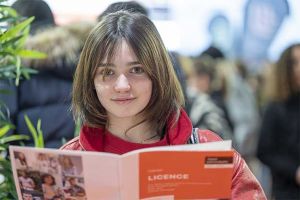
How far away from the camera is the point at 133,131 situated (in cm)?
164

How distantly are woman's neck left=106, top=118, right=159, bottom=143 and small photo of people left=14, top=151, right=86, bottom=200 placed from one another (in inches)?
9.6

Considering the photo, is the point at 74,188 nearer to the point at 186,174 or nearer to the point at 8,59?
the point at 186,174

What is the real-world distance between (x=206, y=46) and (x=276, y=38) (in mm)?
584

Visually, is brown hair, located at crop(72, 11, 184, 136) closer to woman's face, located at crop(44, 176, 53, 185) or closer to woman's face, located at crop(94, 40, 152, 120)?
woman's face, located at crop(94, 40, 152, 120)

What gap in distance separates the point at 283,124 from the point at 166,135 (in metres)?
1.90

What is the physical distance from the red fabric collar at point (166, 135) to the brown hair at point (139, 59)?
0.02 metres

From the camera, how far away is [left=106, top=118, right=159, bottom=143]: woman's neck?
1.64 meters

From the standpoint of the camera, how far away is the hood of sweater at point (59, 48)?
8.48 ft

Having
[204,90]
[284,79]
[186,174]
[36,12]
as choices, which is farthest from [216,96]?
[186,174]

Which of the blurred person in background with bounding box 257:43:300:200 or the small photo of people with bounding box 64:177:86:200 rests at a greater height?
the small photo of people with bounding box 64:177:86:200

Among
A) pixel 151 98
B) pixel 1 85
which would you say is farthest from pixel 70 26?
pixel 151 98

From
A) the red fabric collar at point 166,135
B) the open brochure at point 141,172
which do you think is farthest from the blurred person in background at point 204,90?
the open brochure at point 141,172

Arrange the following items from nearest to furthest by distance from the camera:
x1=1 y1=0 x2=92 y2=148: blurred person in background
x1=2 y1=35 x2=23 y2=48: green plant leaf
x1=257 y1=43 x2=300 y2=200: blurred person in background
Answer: x1=2 y1=35 x2=23 y2=48: green plant leaf → x1=1 y1=0 x2=92 y2=148: blurred person in background → x1=257 y1=43 x2=300 y2=200: blurred person in background

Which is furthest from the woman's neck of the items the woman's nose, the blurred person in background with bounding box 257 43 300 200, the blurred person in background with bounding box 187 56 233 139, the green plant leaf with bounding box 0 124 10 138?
the blurred person in background with bounding box 257 43 300 200
